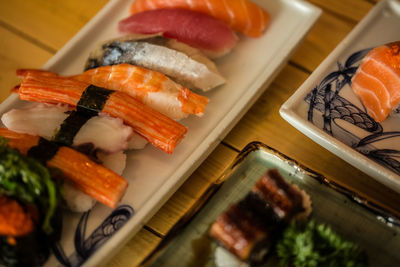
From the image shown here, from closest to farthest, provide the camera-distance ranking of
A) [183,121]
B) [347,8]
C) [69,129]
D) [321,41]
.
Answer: [69,129]
[183,121]
[321,41]
[347,8]

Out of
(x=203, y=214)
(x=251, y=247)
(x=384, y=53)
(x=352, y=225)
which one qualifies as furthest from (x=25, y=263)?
(x=384, y=53)

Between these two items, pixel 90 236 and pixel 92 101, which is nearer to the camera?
pixel 90 236

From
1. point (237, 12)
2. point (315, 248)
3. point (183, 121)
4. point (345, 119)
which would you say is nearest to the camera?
point (315, 248)

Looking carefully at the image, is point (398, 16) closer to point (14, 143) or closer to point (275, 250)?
point (275, 250)

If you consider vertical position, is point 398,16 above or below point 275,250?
above

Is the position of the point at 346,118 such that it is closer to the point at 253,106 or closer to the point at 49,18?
the point at 253,106

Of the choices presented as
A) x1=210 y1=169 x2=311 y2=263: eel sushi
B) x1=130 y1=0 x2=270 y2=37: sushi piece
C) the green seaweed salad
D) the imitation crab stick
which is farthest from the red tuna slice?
the green seaweed salad

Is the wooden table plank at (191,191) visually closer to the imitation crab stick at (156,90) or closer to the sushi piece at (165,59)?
the imitation crab stick at (156,90)

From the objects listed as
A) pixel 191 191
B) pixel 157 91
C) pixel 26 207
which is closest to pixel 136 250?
pixel 191 191
